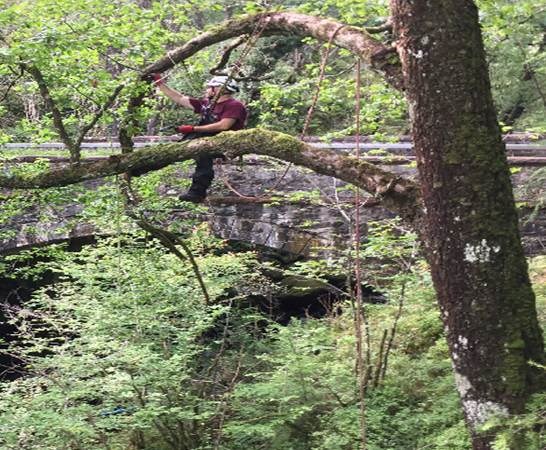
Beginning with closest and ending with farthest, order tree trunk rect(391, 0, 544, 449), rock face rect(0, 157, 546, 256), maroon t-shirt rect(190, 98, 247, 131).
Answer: tree trunk rect(391, 0, 544, 449) < maroon t-shirt rect(190, 98, 247, 131) < rock face rect(0, 157, 546, 256)

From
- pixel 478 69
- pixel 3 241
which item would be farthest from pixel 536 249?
pixel 3 241

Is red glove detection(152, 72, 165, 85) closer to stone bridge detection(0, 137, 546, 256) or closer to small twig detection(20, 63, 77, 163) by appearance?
small twig detection(20, 63, 77, 163)

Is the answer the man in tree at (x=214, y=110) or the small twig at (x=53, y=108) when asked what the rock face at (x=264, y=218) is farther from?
the small twig at (x=53, y=108)

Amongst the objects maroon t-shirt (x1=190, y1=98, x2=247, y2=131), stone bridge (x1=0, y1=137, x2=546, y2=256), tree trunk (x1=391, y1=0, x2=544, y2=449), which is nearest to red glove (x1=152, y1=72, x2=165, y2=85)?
maroon t-shirt (x1=190, y1=98, x2=247, y2=131)

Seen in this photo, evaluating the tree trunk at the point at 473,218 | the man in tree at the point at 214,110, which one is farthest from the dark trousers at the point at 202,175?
the tree trunk at the point at 473,218

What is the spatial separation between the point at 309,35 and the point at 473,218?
2157 mm

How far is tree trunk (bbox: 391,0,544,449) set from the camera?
3285 millimetres

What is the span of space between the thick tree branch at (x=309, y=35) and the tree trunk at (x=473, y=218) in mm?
596

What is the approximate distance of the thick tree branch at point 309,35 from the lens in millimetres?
3994

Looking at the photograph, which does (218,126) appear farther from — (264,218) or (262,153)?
(264,218)

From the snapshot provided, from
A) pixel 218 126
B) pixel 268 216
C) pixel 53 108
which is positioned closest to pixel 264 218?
pixel 268 216

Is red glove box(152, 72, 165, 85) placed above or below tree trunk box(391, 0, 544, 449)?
above

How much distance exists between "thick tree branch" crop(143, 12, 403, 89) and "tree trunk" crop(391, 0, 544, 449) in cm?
60

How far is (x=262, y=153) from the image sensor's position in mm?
4395
